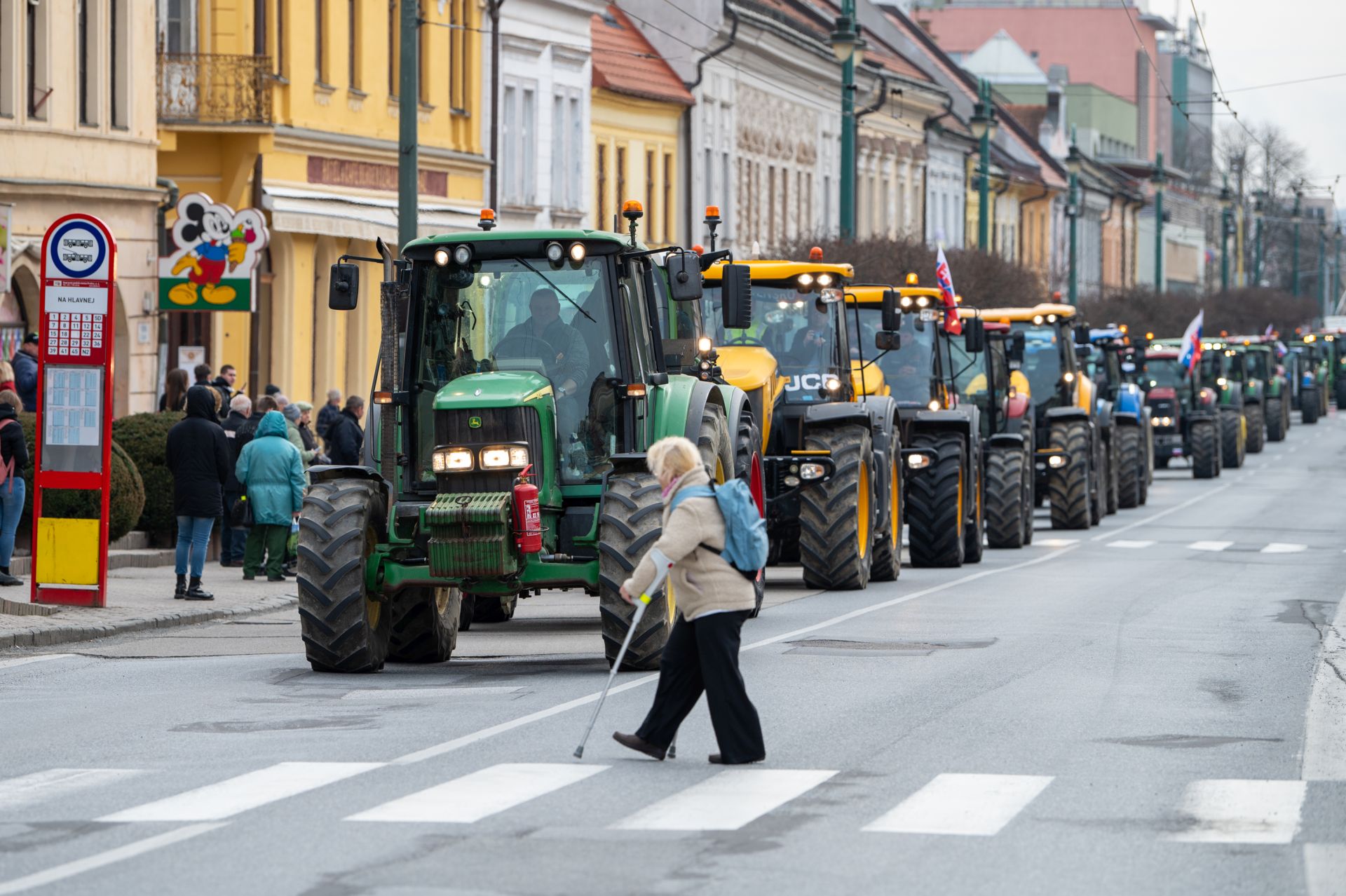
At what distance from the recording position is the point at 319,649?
52.3 feet

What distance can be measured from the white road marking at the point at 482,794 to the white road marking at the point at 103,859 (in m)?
0.63

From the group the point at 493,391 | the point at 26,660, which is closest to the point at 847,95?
the point at 26,660

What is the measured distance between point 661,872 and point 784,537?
1505 cm

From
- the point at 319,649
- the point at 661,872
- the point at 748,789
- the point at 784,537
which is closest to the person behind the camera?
the point at 661,872

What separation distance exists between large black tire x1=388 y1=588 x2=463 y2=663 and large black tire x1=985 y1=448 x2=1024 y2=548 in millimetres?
13856

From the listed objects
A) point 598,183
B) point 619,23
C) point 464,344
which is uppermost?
point 619,23

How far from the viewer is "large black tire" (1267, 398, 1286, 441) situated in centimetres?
7200

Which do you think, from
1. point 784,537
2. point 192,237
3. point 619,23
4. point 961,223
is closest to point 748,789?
point 784,537

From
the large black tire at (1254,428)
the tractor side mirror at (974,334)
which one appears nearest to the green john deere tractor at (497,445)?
the tractor side mirror at (974,334)

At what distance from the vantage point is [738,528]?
1213cm

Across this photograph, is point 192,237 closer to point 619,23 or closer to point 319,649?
point 319,649

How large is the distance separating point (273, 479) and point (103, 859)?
14214mm

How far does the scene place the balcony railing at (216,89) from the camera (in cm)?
3422

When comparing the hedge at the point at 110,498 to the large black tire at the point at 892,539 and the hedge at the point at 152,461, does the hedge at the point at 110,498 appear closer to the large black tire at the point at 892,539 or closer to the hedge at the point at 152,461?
the hedge at the point at 152,461
